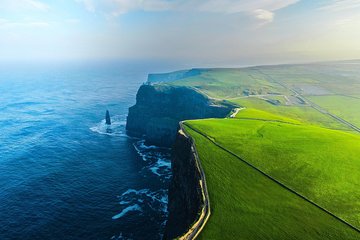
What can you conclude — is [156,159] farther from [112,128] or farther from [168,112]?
[112,128]

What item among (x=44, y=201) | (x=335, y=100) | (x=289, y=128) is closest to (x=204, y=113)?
(x=289, y=128)

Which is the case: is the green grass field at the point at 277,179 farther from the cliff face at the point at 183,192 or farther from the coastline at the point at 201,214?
the cliff face at the point at 183,192

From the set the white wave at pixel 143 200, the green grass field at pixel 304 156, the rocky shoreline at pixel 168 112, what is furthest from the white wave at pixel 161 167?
the green grass field at pixel 304 156

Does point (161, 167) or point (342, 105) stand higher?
point (342, 105)

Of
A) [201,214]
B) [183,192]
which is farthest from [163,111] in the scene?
[201,214]

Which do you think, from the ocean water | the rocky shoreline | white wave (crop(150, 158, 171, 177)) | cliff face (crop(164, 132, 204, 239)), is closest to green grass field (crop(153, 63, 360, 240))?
cliff face (crop(164, 132, 204, 239))

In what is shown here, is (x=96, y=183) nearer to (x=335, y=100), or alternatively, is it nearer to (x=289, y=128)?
(x=289, y=128)
